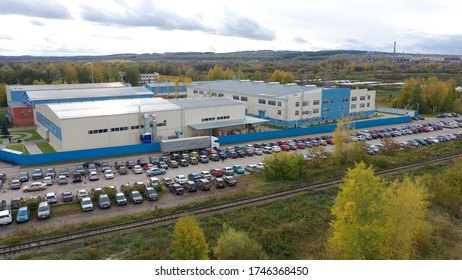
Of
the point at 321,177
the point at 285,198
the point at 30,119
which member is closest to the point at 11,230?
the point at 285,198

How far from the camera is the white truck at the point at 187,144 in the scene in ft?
83.0

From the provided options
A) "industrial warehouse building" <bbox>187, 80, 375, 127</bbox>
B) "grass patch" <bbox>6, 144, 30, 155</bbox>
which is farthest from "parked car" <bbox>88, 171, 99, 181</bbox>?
"industrial warehouse building" <bbox>187, 80, 375, 127</bbox>

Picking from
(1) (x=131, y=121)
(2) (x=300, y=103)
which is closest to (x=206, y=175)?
(1) (x=131, y=121)

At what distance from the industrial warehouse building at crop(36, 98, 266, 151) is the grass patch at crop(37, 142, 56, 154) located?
0.93 feet

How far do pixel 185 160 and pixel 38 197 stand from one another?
28.6 feet

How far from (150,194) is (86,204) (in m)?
2.79

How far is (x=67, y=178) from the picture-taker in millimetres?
20594

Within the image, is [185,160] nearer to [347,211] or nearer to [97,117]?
[97,117]

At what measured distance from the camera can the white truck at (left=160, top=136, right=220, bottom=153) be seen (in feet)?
83.0

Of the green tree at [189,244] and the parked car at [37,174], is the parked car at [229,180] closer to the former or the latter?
the green tree at [189,244]

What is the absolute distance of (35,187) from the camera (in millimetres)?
18844

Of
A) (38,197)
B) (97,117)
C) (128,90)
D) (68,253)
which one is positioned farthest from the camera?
(128,90)

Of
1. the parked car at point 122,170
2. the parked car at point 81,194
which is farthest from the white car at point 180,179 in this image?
the parked car at point 81,194

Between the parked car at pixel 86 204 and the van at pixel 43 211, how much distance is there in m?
1.31
